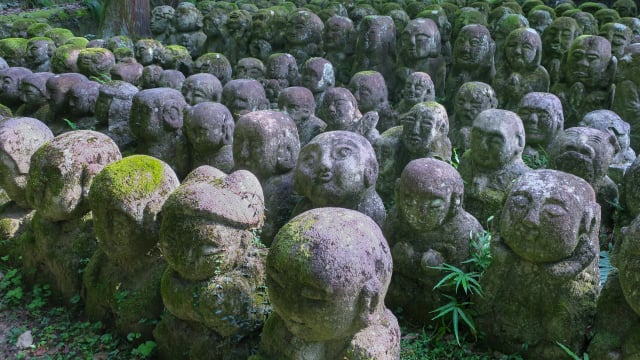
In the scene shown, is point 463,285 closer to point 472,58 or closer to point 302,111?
point 302,111

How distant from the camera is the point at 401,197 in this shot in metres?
4.95

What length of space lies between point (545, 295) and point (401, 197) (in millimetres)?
1332

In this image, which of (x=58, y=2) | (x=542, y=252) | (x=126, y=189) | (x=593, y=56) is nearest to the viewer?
(x=542, y=252)

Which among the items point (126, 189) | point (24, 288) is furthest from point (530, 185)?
point (24, 288)

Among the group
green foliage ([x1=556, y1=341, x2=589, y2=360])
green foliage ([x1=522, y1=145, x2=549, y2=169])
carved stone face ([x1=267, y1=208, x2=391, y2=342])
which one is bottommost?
green foliage ([x1=522, y1=145, x2=549, y2=169])

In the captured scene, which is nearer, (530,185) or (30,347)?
(530,185)

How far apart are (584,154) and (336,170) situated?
2575 millimetres

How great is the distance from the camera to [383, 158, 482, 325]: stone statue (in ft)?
15.9

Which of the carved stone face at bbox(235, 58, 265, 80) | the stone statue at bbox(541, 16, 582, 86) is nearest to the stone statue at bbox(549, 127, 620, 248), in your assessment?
the stone statue at bbox(541, 16, 582, 86)

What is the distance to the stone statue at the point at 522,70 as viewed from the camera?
8.91 metres

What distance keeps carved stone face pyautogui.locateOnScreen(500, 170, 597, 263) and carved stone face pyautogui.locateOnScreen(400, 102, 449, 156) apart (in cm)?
244

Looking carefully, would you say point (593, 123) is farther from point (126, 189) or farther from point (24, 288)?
point (24, 288)

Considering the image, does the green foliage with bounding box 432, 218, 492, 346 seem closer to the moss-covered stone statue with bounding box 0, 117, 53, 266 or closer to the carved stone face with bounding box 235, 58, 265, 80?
the moss-covered stone statue with bounding box 0, 117, 53, 266

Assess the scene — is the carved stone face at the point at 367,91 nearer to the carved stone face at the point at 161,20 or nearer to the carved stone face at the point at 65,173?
the carved stone face at the point at 65,173
